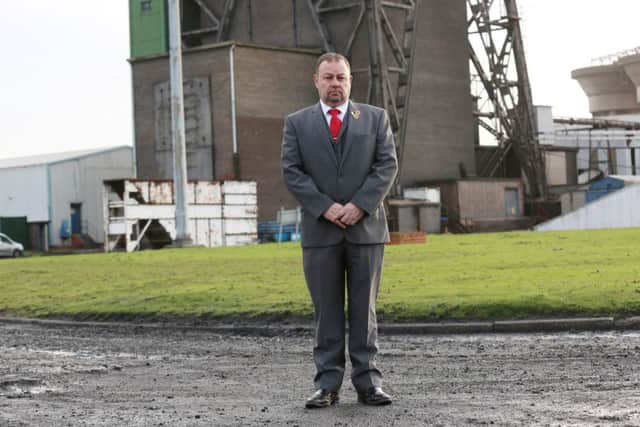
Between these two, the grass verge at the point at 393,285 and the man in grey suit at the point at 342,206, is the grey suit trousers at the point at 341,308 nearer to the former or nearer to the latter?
the man in grey suit at the point at 342,206

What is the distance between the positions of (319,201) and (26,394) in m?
3.17

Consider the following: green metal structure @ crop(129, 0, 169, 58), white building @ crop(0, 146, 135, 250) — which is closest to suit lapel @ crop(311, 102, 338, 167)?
white building @ crop(0, 146, 135, 250)

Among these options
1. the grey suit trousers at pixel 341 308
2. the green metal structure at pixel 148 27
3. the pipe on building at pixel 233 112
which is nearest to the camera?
the grey suit trousers at pixel 341 308

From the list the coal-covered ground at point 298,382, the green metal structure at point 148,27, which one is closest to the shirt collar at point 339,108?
the coal-covered ground at point 298,382

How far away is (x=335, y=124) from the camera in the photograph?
28.0 ft

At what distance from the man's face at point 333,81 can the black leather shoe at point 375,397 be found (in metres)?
2.01

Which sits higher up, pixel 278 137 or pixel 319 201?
pixel 278 137

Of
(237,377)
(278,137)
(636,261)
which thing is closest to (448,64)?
(278,137)

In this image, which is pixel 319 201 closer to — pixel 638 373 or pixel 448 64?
pixel 638 373

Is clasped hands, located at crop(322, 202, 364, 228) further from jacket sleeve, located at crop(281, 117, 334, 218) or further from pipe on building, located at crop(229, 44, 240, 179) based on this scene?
pipe on building, located at crop(229, 44, 240, 179)

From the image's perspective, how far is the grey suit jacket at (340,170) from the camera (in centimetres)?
834

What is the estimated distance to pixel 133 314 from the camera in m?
18.5

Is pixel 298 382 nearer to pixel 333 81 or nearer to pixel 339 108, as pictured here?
pixel 339 108

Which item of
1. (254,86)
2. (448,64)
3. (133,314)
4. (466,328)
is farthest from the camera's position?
(448,64)
